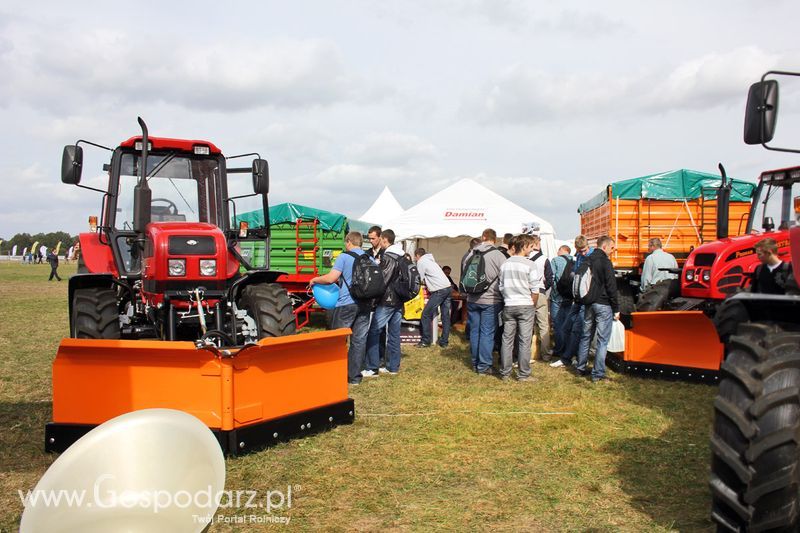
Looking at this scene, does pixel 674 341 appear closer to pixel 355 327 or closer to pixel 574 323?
pixel 574 323

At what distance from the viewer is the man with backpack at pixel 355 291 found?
7.21 metres

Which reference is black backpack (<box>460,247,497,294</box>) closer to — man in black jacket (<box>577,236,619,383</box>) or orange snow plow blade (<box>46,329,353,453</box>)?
man in black jacket (<box>577,236,619,383</box>)

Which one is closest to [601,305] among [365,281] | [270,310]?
[365,281]

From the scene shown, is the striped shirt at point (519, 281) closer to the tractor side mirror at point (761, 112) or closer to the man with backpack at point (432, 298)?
the man with backpack at point (432, 298)

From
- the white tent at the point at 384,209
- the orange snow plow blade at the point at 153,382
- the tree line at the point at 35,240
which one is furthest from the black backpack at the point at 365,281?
the tree line at the point at 35,240

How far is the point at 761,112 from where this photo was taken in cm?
357

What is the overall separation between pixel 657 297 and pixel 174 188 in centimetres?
558

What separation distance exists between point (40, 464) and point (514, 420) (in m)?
3.64

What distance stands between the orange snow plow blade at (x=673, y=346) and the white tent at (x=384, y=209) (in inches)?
687

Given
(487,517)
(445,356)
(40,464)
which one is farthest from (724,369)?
(445,356)

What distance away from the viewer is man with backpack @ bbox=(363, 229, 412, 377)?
7.60 meters

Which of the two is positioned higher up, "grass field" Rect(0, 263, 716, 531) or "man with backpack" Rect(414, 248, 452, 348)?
"man with backpack" Rect(414, 248, 452, 348)

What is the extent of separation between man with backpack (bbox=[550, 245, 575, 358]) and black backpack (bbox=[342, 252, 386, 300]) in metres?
2.41

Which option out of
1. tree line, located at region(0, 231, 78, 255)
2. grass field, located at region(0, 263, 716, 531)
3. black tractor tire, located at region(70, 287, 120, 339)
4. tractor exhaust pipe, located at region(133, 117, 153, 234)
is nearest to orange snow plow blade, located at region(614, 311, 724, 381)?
grass field, located at region(0, 263, 716, 531)
